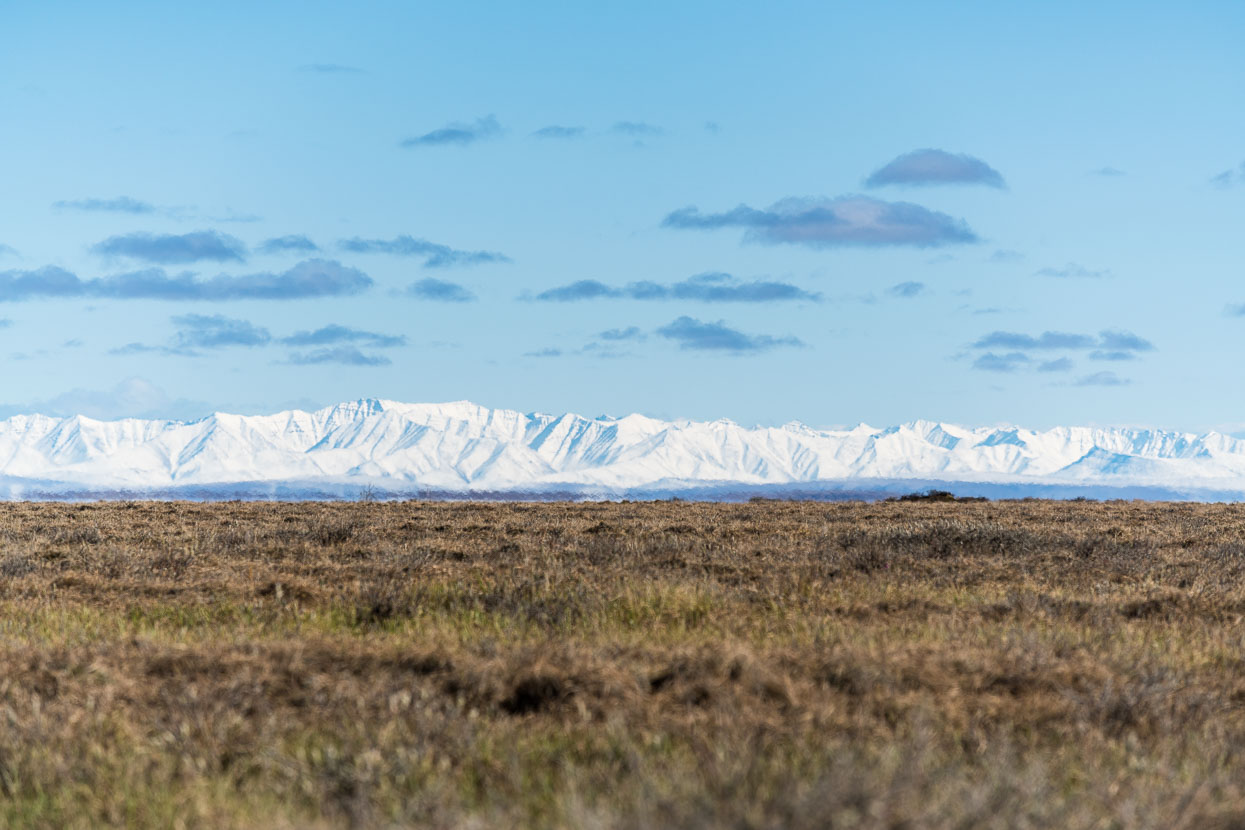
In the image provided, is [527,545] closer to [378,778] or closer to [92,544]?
[92,544]

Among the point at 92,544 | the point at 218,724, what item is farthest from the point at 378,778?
the point at 92,544

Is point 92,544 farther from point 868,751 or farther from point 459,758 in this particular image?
point 868,751

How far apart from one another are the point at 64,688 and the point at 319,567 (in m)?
9.29

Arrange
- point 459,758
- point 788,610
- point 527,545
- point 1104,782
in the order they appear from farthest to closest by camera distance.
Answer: point 527,545, point 788,610, point 459,758, point 1104,782

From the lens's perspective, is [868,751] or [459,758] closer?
[868,751]

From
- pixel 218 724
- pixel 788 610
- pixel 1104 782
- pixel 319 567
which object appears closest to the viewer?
pixel 1104 782

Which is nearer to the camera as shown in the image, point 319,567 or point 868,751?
point 868,751

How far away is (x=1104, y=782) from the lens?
6.25 m

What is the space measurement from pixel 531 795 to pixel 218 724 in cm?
240

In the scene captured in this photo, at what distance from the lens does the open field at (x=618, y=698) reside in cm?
575

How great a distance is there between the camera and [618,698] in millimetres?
8141

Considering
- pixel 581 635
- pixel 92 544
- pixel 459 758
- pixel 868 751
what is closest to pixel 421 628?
pixel 581 635

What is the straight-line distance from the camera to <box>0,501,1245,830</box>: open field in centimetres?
575

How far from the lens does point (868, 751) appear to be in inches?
256
